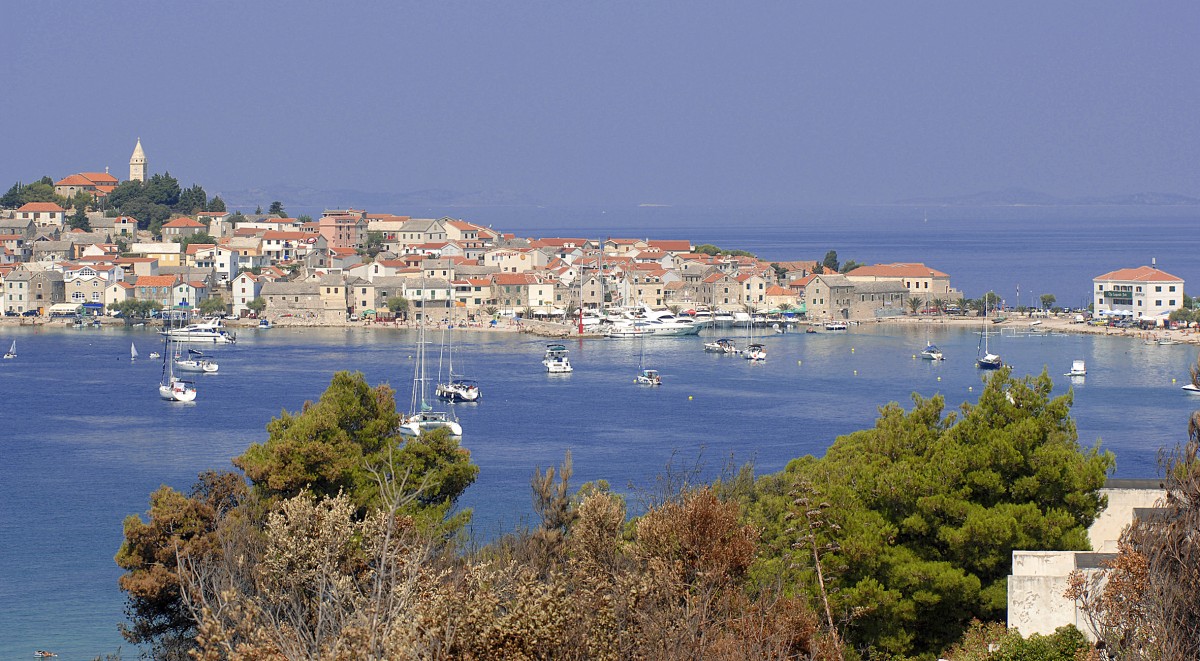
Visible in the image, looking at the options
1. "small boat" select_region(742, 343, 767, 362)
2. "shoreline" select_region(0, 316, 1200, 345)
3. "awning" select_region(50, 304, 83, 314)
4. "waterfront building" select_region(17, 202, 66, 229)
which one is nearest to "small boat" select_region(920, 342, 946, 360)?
"small boat" select_region(742, 343, 767, 362)

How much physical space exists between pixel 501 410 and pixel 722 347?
11.7 metres

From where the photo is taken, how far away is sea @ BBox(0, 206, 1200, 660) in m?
14.0

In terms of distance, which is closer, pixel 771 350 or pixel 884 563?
pixel 884 563

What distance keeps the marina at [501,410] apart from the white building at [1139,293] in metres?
2.46

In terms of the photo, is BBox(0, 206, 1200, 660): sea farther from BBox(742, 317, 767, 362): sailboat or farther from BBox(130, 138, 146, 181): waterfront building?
BBox(130, 138, 146, 181): waterfront building

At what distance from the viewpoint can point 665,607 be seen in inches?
212

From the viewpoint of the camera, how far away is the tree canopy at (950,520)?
720 cm

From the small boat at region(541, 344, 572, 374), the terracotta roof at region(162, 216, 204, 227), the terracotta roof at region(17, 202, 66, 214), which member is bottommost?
the small boat at region(541, 344, 572, 374)

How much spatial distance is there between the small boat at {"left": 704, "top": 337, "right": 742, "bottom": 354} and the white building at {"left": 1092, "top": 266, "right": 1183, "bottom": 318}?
36.0ft

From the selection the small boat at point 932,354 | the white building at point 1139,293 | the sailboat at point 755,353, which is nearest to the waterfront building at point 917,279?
the white building at point 1139,293

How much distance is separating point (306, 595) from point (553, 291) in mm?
36581

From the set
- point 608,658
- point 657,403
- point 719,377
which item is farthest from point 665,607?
point 719,377

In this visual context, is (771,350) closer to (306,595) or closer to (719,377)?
(719,377)

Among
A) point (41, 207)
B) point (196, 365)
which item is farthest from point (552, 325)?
point (41, 207)
